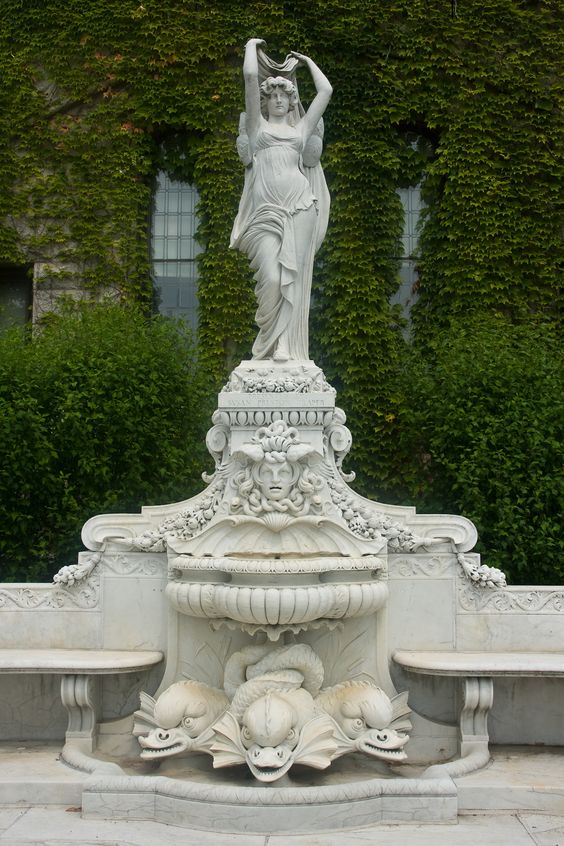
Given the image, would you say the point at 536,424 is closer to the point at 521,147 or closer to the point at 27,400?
the point at 27,400

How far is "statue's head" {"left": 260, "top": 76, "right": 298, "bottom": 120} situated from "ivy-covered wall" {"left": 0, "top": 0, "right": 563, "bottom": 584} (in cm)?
688

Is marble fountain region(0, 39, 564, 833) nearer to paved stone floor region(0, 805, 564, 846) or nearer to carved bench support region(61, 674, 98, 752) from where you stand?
carved bench support region(61, 674, 98, 752)

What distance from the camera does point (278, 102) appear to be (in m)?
7.05

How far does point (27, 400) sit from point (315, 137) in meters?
4.34

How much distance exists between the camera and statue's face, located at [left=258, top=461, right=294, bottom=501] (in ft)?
20.2

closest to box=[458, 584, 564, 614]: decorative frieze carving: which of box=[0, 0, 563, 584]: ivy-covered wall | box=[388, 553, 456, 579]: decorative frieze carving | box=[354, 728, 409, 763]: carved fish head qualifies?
box=[388, 553, 456, 579]: decorative frieze carving

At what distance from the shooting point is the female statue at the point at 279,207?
6.84 metres


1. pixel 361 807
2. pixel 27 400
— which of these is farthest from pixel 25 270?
pixel 361 807

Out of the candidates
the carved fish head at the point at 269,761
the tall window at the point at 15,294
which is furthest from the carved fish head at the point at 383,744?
the tall window at the point at 15,294

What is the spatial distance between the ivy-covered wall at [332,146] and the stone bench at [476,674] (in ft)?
26.0

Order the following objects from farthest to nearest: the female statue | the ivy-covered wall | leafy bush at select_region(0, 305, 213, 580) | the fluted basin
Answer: the ivy-covered wall, leafy bush at select_region(0, 305, 213, 580), the female statue, the fluted basin

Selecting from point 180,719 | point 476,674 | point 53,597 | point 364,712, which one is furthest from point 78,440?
point 476,674

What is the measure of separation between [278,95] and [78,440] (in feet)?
14.8

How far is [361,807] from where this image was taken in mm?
5195
